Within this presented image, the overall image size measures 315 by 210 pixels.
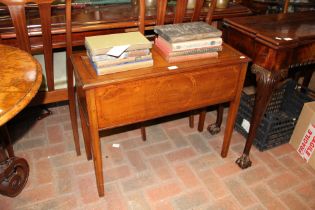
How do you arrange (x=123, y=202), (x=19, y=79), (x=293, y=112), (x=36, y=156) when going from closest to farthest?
(x=19, y=79) < (x=123, y=202) < (x=36, y=156) < (x=293, y=112)

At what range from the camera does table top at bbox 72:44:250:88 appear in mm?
1209

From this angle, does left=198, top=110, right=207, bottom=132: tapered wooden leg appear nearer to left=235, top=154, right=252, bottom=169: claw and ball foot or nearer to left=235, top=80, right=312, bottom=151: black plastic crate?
left=235, top=80, right=312, bottom=151: black plastic crate

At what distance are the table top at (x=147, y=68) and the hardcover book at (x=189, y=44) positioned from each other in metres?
0.07

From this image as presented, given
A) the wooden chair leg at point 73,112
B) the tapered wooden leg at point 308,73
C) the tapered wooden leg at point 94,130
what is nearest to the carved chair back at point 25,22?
the wooden chair leg at point 73,112

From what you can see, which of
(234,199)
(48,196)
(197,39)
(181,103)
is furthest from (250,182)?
(48,196)

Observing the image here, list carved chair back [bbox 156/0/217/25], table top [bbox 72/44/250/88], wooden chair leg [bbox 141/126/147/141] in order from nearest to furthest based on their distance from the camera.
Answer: table top [bbox 72/44/250/88]
carved chair back [bbox 156/0/217/25]
wooden chair leg [bbox 141/126/147/141]

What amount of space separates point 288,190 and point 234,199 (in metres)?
0.37

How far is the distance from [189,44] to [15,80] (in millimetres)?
812

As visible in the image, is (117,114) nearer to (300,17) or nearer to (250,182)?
(250,182)

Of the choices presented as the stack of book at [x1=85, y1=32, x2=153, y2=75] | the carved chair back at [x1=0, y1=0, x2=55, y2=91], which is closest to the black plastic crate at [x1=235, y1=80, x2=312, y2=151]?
the stack of book at [x1=85, y1=32, x2=153, y2=75]

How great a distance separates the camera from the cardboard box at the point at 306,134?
73.8 inches

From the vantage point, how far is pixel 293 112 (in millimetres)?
2207

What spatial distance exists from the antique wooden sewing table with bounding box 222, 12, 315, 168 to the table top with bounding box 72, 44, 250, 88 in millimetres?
135

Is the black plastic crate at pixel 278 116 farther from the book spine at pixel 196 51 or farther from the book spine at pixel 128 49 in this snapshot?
the book spine at pixel 128 49
